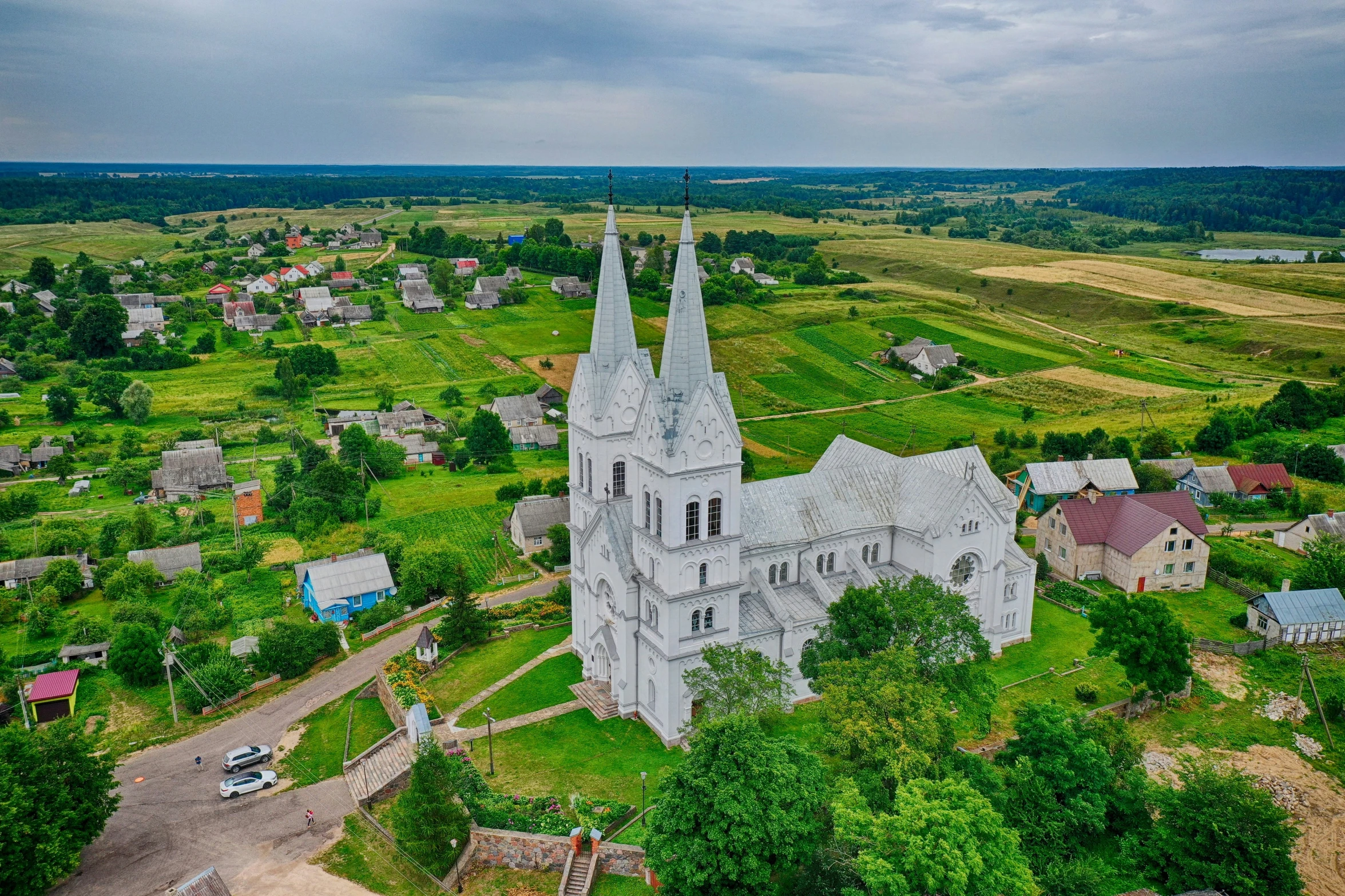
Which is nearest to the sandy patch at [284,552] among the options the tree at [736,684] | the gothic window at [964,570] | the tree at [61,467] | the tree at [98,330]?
the tree at [61,467]

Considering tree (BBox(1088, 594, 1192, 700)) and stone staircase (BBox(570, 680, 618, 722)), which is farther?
stone staircase (BBox(570, 680, 618, 722))

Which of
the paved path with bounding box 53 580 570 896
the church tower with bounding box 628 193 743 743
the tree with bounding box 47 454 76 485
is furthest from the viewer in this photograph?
the tree with bounding box 47 454 76 485

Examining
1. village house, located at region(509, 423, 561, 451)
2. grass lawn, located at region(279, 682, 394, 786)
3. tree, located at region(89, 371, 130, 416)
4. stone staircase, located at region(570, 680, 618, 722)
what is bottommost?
grass lawn, located at region(279, 682, 394, 786)

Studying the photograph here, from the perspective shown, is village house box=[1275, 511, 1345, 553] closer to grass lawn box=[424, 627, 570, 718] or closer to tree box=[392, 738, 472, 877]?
grass lawn box=[424, 627, 570, 718]

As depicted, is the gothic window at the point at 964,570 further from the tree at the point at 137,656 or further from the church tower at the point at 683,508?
the tree at the point at 137,656

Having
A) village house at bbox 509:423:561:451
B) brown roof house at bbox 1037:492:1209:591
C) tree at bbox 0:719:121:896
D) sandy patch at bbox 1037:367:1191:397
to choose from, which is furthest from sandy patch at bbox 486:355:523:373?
tree at bbox 0:719:121:896

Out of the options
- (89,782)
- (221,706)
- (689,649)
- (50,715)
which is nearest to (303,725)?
(221,706)

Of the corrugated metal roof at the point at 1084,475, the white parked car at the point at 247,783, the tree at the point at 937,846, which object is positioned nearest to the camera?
the tree at the point at 937,846
